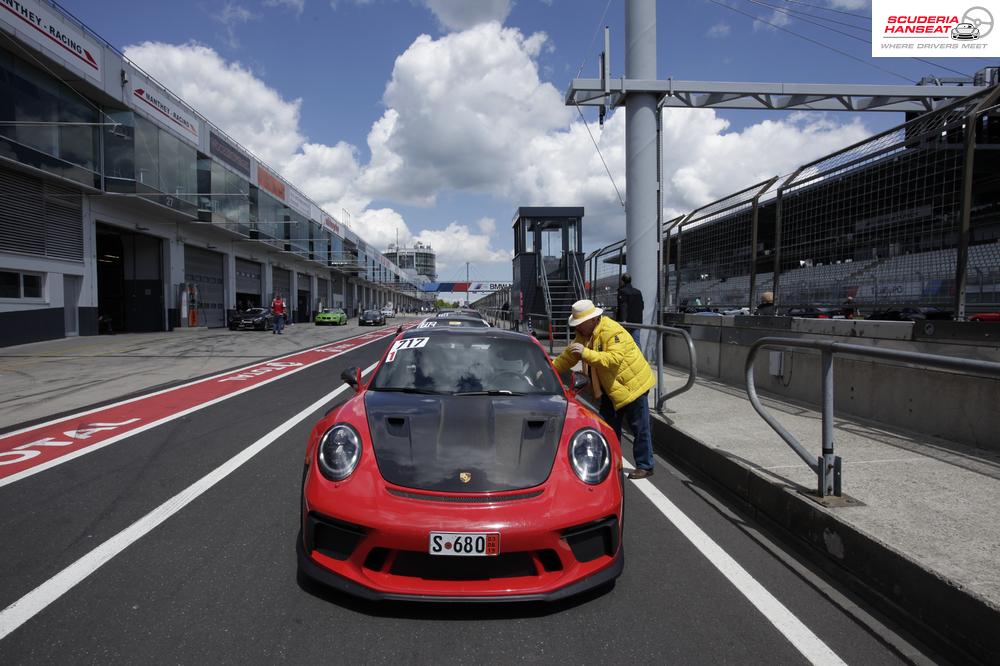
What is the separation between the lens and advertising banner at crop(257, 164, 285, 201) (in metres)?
38.9

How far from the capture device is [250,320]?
2970 centimetres

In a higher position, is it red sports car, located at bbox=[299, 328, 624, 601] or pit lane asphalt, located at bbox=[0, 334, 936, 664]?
red sports car, located at bbox=[299, 328, 624, 601]

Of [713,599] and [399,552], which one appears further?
[713,599]

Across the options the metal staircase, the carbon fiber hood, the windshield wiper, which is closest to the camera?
the carbon fiber hood

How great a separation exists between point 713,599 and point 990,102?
499 cm

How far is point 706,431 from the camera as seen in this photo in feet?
19.0

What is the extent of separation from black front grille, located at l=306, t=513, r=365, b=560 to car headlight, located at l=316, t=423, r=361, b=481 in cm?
21

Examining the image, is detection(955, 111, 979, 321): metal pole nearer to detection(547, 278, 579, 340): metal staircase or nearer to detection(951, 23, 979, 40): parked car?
detection(951, 23, 979, 40): parked car

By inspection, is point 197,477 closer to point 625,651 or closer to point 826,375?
point 625,651

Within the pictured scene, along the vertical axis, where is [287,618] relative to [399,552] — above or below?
below

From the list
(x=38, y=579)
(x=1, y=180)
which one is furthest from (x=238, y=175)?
(x=38, y=579)

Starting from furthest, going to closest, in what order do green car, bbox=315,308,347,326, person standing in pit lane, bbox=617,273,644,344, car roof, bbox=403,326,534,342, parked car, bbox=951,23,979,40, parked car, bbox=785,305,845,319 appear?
green car, bbox=315,308,347,326 → person standing in pit lane, bbox=617,273,644,344 → parked car, bbox=951,23,979,40 → parked car, bbox=785,305,845,319 → car roof, bbox=403,326,534,342

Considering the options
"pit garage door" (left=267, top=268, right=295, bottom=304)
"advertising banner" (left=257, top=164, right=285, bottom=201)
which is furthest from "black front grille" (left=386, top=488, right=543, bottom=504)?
"pit garage door" (left=267, top=268, right=295, bottom=304)

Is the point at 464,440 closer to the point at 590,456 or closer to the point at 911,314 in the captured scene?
the point at 590,456
